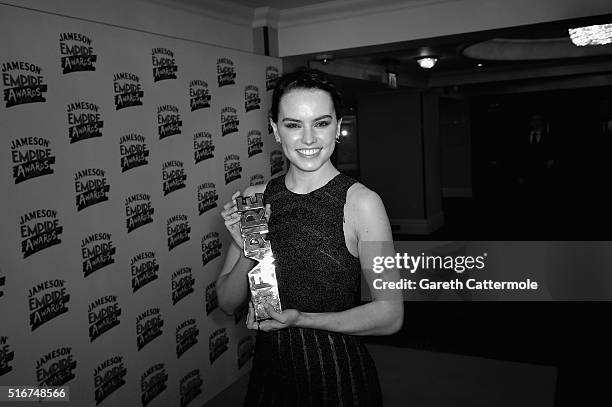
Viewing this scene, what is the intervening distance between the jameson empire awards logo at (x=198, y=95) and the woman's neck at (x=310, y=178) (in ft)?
6.06

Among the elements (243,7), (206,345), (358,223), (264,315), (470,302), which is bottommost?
(470,302)

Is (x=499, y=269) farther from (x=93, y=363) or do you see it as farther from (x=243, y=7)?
(x=93, y=363)

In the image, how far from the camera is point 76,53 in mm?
2385

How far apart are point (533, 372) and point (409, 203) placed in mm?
4749

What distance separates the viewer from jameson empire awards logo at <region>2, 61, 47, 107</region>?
209 cm

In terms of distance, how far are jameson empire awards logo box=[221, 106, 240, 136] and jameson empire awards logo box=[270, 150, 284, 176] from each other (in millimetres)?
471

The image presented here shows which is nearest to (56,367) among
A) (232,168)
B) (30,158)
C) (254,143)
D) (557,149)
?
(30,158)

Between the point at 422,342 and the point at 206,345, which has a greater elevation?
the point at 206,345

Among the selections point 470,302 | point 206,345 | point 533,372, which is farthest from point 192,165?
point 470,302

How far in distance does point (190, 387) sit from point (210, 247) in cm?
84

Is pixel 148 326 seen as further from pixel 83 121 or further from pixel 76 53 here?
pixel 76 53

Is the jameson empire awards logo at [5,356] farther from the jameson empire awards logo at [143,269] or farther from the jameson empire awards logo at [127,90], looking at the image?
the jameson empire awards logo at [127,90]

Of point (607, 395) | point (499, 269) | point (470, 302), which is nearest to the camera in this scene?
point (607, 395)

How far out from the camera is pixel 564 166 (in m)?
9.23
